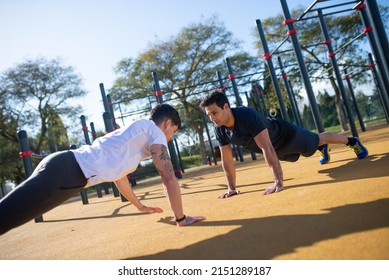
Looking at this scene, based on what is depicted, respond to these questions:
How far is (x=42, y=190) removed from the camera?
1.63 m

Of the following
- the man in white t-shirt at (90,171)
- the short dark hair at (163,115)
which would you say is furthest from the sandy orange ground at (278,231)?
the short dark hair at (163,115)

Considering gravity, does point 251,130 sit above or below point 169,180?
above

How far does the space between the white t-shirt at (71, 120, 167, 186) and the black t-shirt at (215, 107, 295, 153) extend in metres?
1.02

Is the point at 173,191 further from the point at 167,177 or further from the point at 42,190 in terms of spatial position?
the point at 42,190

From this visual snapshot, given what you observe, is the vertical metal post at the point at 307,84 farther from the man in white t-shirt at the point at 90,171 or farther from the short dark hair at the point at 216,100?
the man in white t-shirt at the point at 90,171

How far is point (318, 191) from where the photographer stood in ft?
6.97

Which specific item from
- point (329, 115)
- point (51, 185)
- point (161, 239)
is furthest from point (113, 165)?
point (329, 115)

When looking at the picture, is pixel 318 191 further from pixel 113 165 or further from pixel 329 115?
pixel 329 115

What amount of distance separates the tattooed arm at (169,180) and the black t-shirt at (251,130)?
3.39 feet

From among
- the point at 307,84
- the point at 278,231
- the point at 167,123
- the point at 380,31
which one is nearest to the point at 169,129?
the point at 167,123

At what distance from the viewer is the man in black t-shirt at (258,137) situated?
2.57 meters

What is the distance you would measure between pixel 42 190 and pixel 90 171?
0.99ft
